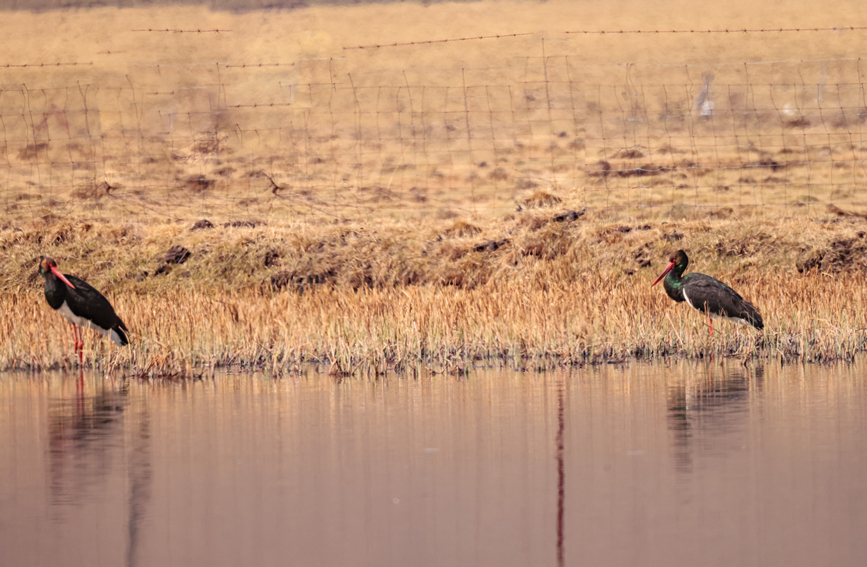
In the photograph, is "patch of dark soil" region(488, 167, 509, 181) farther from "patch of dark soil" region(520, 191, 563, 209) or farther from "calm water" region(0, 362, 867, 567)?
"calm water" region(0, 362, 867, 567)

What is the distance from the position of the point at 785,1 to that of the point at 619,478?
51.9 m

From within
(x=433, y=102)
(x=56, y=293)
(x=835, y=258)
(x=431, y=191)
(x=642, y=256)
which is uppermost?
(x=433, y=102)

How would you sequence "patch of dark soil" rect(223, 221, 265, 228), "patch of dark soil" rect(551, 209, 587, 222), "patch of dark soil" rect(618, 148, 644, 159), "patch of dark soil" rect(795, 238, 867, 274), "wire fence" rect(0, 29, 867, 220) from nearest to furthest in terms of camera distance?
"patch of dark soil" rect(795, 238, 867, 274), "patch of dark soil" rect(551, 209, 587, 222), "patch of dark soil" rect(223, 221, 265, 228), "wire fence" rect(0, 29, 867, 220), "patch of dark soil" rect(618, 148, 644, 159)

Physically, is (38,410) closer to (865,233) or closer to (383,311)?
(383,311)

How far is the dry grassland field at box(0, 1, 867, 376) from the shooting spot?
12.7 metres

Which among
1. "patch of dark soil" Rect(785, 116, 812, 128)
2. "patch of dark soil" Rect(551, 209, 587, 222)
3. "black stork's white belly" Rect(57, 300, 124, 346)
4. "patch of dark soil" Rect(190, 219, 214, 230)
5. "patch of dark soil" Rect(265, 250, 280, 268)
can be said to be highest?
"patch of dark soil" Rect(785, 116, 812, 128)

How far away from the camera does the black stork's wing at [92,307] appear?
12.2m

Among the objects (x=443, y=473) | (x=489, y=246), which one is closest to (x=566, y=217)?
(x=489, y=246)

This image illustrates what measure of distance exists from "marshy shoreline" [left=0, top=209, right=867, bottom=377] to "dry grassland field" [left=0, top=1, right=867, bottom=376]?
0.04 metres

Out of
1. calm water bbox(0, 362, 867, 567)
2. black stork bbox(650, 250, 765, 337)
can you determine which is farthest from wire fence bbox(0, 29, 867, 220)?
calm water bbox(0, 362, 867, 567)

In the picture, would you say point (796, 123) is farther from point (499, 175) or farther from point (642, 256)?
point (642, 256)

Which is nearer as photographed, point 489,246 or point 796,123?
point 489,246

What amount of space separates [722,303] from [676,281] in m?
1.04

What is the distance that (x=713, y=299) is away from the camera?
12492 mm
